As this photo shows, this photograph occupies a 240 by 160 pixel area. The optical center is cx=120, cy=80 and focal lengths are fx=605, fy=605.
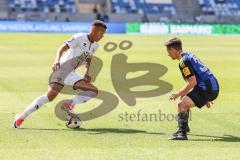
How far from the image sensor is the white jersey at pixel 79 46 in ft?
38.8

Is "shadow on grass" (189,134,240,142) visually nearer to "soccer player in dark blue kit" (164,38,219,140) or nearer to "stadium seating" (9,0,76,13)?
"soccer player in dark blue kit" (164,38,219,140)

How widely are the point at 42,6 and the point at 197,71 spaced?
203ft

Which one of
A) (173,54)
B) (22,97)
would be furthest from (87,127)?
(22,97)

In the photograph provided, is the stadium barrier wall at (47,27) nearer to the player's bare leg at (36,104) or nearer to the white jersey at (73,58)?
the white jersey at (73,58)

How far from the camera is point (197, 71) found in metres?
10.9

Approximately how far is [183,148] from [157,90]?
880 centimetres

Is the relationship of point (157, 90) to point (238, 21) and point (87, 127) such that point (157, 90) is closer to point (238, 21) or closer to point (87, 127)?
point (87, 127)

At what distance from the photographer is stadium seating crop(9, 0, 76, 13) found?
2756 inches

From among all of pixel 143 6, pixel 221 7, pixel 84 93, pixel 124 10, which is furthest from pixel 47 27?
pixel 84 93

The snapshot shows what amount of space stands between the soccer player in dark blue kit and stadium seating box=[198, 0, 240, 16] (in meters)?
65.8

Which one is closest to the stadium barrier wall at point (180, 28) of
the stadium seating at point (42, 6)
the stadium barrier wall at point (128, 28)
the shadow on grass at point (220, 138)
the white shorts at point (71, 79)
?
the stadium barrier wall at point (128, 28)

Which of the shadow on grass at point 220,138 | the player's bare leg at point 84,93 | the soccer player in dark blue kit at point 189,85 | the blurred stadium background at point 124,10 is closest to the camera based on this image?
the soccer player in dark blue kit at point 189,85

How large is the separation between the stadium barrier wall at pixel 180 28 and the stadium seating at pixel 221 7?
12319mm

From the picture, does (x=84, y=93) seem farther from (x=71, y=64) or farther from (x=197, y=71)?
(x=197, y=71)
